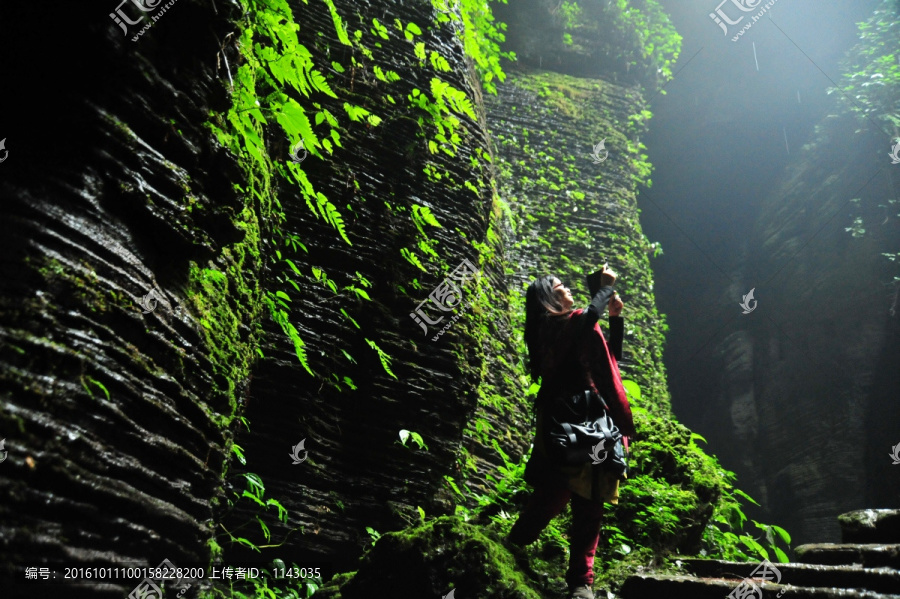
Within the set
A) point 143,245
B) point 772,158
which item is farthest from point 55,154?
point 772,158

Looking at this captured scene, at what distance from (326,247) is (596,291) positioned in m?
2.40

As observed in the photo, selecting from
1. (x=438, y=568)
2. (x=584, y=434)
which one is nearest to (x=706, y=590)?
(x=584, y=434)

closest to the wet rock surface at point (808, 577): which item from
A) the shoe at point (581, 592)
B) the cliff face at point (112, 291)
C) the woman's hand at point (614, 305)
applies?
the shoe at point (581, 592)

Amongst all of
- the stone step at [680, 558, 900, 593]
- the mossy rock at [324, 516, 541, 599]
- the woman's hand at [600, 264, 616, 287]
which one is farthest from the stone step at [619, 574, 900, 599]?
the woman's hand at [600, 264, 616, 287]

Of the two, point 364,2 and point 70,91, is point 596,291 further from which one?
point 364,2

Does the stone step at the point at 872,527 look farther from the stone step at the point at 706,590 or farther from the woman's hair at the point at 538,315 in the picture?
the woman's hair at the point at 538,315

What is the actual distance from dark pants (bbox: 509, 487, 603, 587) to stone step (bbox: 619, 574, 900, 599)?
0.37 m

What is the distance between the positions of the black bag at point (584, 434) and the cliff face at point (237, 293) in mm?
1746

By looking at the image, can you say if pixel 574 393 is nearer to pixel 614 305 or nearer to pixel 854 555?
pixel 614 305

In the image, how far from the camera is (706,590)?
3393mm

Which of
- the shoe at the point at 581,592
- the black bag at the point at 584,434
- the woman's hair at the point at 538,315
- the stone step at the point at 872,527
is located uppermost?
the woman's hair at the point at 538,315

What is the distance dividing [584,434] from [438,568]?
1.15m

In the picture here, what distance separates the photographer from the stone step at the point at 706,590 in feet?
10.00

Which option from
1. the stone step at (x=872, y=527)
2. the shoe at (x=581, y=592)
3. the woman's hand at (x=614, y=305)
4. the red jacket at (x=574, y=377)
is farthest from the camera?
the stone step at (x=872, y=527)
